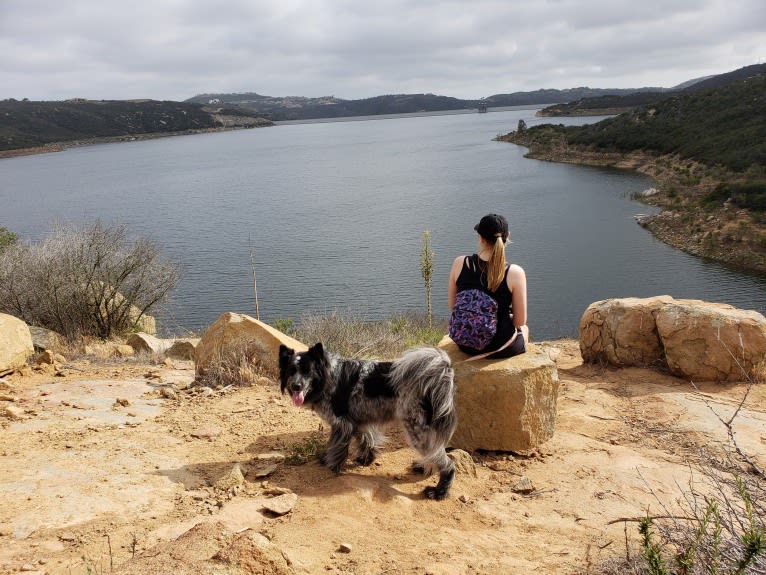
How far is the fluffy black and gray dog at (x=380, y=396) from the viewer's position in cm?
527

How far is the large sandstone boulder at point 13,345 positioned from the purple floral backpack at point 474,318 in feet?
21.6

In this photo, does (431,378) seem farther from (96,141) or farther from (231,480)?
(96,141)

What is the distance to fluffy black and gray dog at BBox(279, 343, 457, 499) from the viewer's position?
5266mm

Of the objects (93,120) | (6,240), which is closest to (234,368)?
(6,240)

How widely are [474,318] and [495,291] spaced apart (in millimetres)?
355

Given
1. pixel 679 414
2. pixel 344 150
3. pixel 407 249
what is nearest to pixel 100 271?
pixel 679 414

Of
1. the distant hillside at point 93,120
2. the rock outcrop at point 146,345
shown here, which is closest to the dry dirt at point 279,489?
the rock outcrop at point 146,345

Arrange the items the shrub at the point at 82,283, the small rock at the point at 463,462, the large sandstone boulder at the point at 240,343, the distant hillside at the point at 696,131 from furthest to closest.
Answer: the distant hillside at the point at 696,131
the shrub at the point at 82,283
the large sandstone boulder at the point at 240,343
the small rock at the point at 463,462

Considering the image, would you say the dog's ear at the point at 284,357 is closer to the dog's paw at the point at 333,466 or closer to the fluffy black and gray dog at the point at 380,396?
the fluffy black and gray dog at the point at 380,396

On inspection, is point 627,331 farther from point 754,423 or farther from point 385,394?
point 385,394

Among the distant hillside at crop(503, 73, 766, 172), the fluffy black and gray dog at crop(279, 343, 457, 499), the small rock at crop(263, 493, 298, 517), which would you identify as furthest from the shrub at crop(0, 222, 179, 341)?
the distant hillside at crop(503, 73, 766, 172)

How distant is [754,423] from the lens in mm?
7492

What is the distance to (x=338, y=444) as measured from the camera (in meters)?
5.58

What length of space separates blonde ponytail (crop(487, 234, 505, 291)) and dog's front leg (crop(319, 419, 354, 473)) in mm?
2005
